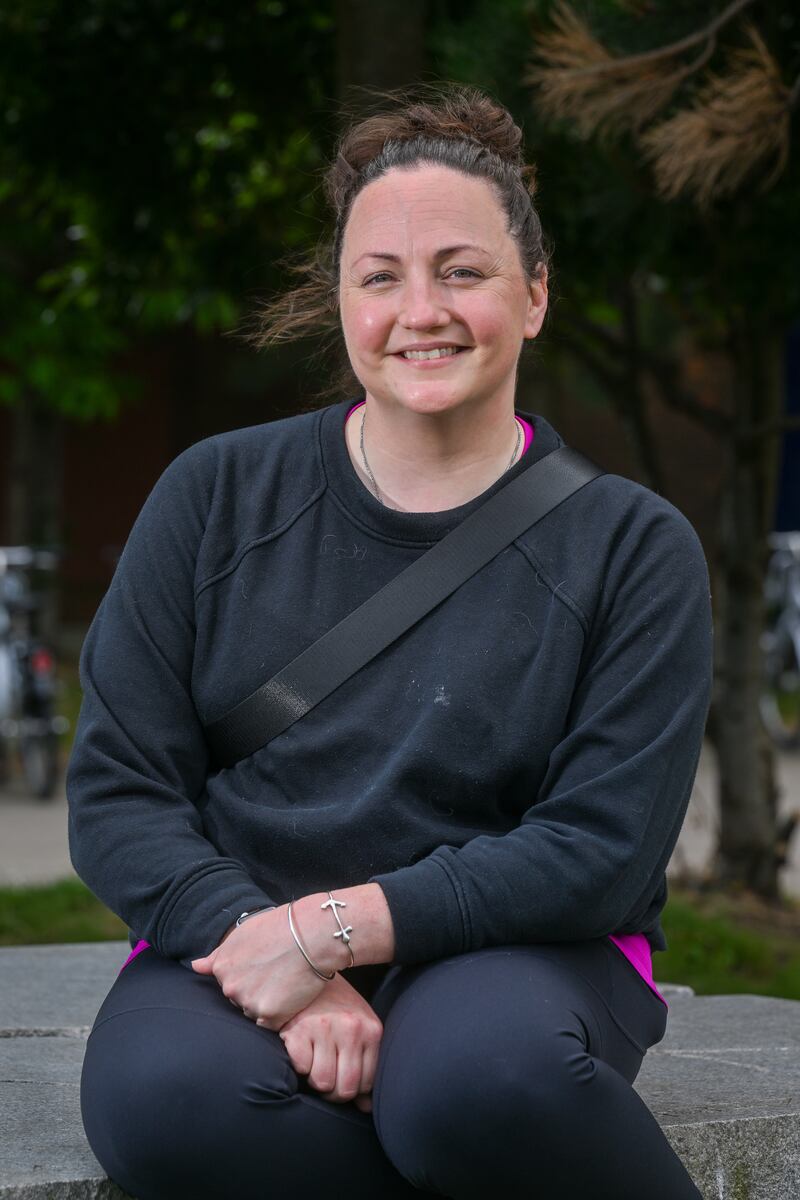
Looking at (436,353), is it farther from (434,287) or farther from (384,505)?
(384,505)

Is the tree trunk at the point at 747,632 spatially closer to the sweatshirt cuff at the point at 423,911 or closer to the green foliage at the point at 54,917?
the green foliage at the point at 54,917

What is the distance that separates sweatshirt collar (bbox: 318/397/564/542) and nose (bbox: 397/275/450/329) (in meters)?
0.24

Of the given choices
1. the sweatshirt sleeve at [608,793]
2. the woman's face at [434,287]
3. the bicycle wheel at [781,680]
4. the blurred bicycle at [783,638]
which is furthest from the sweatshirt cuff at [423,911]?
the bicycle wheel at [781,680]

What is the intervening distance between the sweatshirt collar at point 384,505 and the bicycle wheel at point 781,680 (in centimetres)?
805

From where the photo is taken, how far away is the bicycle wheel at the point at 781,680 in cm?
1045

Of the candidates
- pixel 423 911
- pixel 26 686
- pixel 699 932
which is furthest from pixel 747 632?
pixel 26 686

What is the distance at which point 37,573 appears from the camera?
1077cm

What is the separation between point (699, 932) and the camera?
509 cm

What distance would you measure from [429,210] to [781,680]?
882 centimetres

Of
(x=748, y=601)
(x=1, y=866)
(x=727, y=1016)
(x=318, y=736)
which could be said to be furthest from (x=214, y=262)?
(x=318, y=736)

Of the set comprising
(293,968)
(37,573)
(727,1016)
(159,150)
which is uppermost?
(159,150)

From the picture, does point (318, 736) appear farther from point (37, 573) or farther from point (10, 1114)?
point (37, 573)

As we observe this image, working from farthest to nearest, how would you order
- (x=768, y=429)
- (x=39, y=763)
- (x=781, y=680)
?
1. (x=781, y=680)
2. (x=39, y=763)
3. (x=768, y=429)

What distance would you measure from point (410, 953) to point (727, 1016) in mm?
1476
